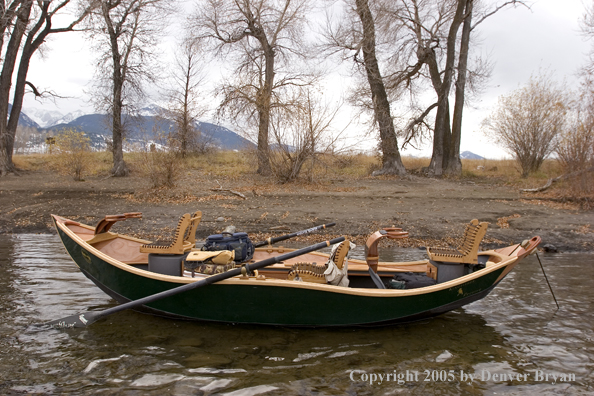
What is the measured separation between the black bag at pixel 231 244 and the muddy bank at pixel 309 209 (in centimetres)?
440

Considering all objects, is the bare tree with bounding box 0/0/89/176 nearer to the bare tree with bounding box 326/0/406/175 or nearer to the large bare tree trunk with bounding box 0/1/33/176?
the large bare tree trunk with bounding box 0/1/33/176

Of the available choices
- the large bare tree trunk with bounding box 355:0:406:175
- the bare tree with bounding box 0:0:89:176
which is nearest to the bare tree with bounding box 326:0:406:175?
the large bare tree trunk with bounding box 355:0:406:175

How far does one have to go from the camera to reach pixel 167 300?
5.24 m

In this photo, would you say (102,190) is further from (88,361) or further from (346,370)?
(346,370)

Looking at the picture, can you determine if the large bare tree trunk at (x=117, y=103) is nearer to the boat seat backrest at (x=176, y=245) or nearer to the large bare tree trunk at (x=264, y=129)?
the large bare tree trunk at (x=264, y=129)

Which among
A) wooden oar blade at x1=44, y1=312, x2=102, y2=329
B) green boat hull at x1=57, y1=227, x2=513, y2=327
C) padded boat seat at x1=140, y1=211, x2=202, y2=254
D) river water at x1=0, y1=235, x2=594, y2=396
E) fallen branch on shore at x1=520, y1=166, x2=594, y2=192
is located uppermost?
fallen branch on shore at x1=520, y1=166, x2=594, y2=192

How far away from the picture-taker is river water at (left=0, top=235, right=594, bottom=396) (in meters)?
4.07

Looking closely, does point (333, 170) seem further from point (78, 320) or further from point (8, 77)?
point (8, 77)

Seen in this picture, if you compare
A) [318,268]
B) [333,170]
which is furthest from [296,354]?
[333,170]

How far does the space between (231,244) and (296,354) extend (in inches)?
75.7

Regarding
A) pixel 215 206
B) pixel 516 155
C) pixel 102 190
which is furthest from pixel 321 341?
pixel 516 155

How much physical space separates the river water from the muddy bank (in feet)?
14.6

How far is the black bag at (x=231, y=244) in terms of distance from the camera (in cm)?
591

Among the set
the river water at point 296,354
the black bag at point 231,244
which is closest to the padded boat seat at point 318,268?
the river water at point 296,354
